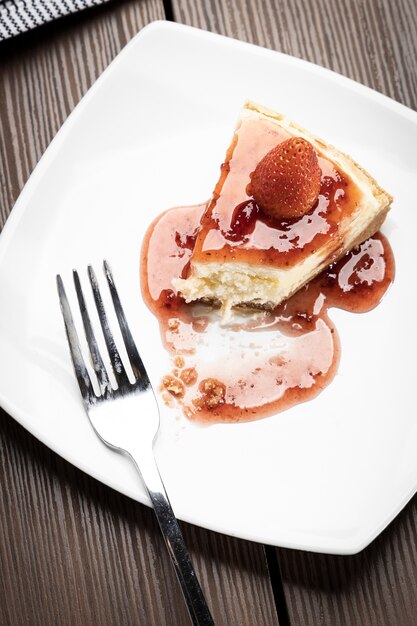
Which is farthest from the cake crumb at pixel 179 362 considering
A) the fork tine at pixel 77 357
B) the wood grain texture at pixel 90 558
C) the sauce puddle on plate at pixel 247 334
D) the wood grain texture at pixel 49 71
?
the wood grain texture at pixel 49 71

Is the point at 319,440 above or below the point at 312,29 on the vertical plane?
below

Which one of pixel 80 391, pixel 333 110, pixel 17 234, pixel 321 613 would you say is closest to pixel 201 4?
pixel 333 110

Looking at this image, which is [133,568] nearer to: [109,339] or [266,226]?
[109,339]

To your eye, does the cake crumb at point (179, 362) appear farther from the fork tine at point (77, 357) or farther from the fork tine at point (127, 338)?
the fork tine at point (77, 357)

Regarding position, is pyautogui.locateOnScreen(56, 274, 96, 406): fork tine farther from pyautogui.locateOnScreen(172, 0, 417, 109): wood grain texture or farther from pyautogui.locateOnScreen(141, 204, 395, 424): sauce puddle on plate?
pyautogui.locateOnScreen(172, 0, 417, 109): wood grain texture

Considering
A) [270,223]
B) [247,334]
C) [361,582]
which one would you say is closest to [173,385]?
[247,334]

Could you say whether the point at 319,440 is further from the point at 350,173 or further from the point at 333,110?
the point at 333,110

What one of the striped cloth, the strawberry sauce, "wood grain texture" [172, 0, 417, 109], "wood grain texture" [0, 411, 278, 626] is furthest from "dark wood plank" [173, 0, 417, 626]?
"wood grain texture" [0, 411, 278, 626]

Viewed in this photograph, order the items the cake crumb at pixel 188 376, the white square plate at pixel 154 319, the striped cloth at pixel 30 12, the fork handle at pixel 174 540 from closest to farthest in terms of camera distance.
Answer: the fork handle at pixel 174 540 → the white square plate at pixel 154 319 → the cake crumb at pixel 188 376 → the striped cloth at pixel 30 12
